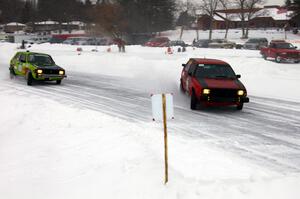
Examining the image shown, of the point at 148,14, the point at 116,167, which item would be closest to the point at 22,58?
the point at 116,167

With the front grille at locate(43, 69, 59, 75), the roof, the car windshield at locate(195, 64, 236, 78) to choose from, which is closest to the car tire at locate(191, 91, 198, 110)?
the car windshield at locate(195, 64, 236, 78)

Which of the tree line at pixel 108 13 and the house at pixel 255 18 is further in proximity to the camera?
the house at pixel 255 18

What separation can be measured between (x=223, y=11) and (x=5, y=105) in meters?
91.1

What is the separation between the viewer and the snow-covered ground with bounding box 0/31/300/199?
6129mm

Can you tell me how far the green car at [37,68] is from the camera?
1711cm

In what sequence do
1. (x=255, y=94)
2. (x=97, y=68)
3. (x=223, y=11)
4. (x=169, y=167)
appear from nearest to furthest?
(x=169, y=167), (x=255, y=94), (x=97, y=68), (x=223, y=11)

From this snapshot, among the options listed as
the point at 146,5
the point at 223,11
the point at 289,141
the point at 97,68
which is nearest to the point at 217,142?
the point at 289,141

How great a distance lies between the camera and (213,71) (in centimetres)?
1295

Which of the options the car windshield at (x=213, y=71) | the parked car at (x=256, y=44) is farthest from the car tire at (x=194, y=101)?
the parked car at (x=256, y=44)

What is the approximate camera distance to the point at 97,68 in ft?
89.7

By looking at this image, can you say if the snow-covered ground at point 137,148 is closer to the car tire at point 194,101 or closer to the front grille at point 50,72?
the car tire at point 194,101

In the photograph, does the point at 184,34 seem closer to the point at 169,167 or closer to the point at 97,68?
the point at 97,68

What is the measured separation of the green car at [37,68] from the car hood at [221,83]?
8087 millimetres

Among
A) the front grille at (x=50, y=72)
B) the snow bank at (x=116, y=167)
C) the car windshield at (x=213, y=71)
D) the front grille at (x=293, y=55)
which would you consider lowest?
the snow bank at (x=116, y=167)
